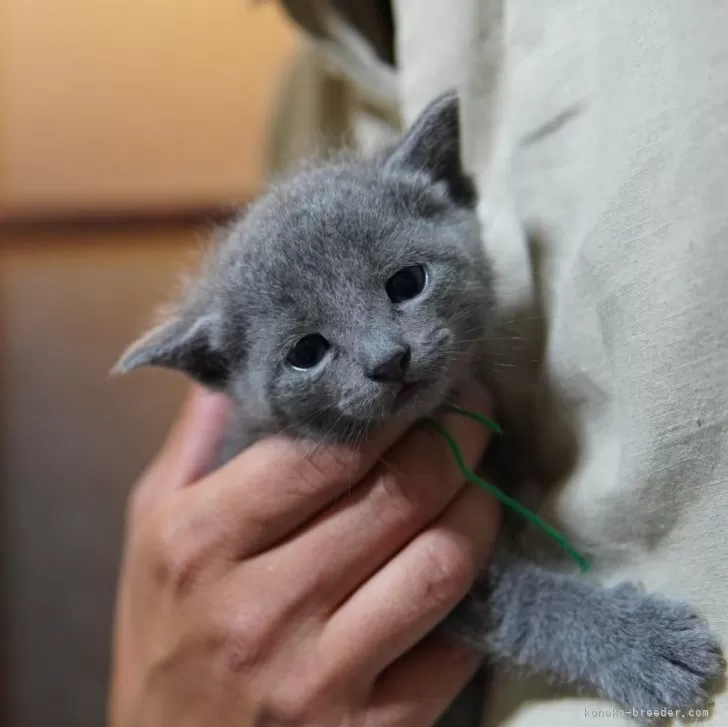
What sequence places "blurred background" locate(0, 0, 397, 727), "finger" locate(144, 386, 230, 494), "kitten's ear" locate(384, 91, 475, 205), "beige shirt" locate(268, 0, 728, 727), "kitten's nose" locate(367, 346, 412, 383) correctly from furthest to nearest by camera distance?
"blurred background" locate(0, 0, 397, 727)
"finger" locate(144, 386, 230, 494)
"kitten's ear" locate(384, 91, 475, 205)
"kitten's nose" locate(367, 346, 412, 383)
"beige shirt" locate(268, 0, 728, 727)

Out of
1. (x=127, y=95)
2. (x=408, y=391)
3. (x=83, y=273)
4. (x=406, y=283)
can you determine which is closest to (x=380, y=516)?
(x=408, y=391)

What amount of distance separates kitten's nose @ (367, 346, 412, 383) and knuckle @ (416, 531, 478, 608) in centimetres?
19

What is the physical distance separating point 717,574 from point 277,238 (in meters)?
0.53

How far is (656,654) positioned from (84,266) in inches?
87.4

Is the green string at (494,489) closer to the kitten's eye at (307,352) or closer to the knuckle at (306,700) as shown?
the kitten's eye at (307,352)

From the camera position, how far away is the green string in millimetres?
756

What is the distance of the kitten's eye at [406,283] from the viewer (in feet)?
2.50

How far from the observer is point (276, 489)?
781 millimetres

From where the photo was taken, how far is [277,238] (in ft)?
2.57

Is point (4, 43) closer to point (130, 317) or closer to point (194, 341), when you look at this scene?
point (130, 317)

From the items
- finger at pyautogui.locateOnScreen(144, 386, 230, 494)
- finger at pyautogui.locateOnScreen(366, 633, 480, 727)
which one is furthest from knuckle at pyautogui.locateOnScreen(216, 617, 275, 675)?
finger at pyautogui.locateOnScreen(144, 386, 230, 494)

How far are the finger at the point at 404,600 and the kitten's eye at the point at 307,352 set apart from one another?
227mm

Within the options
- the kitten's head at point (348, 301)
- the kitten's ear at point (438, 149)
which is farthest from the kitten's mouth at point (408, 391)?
the kitten's ear at point (438, 149)

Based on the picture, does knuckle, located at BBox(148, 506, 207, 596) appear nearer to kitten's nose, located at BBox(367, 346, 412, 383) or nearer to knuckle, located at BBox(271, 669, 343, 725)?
knuckle, located at BBox(271, 669, 343, 725)
